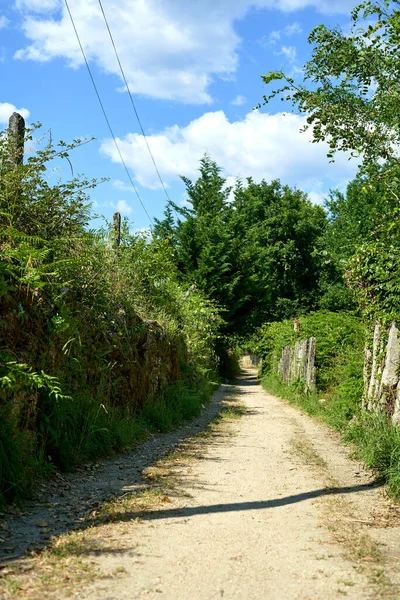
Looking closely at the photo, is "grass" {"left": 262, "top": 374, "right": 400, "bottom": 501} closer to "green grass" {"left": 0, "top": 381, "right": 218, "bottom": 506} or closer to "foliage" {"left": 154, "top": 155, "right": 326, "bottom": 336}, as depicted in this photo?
"green grass" {"left": 0, "top": 381, "right": 218, "bottom": 506}

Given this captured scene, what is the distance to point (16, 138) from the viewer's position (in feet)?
27.0

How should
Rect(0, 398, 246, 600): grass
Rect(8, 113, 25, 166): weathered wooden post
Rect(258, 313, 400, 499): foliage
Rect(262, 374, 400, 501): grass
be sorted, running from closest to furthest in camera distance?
Rect(0, 398, 246, 600): grass < Rect(262, 374, 400, 501): grass < Rect(258, 313, 400, 499): foliage < Rect(8, 113, 25, 166): weathered wooden post

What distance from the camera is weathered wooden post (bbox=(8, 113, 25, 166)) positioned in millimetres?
8131

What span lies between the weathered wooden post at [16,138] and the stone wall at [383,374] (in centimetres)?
570

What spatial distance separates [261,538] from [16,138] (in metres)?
6.08

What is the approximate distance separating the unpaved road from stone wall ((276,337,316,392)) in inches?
336

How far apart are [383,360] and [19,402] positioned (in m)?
5.70

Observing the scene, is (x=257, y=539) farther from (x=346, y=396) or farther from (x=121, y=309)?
(x=346, y=396)

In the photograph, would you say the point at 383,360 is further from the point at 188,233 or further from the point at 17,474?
the point at 188,233

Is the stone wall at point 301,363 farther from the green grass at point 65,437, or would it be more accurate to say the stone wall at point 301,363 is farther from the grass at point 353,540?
the grass at point 353,540

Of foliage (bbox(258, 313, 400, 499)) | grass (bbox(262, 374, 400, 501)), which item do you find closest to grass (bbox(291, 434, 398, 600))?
grass (bbox(262, 374, 400, 501))

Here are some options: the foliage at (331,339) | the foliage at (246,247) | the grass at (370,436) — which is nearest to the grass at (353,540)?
the grass at (370,436)

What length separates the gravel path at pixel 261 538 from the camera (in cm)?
372

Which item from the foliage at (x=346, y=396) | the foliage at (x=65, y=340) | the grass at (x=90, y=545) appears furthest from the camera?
the foliage at (x=346, y=396)
